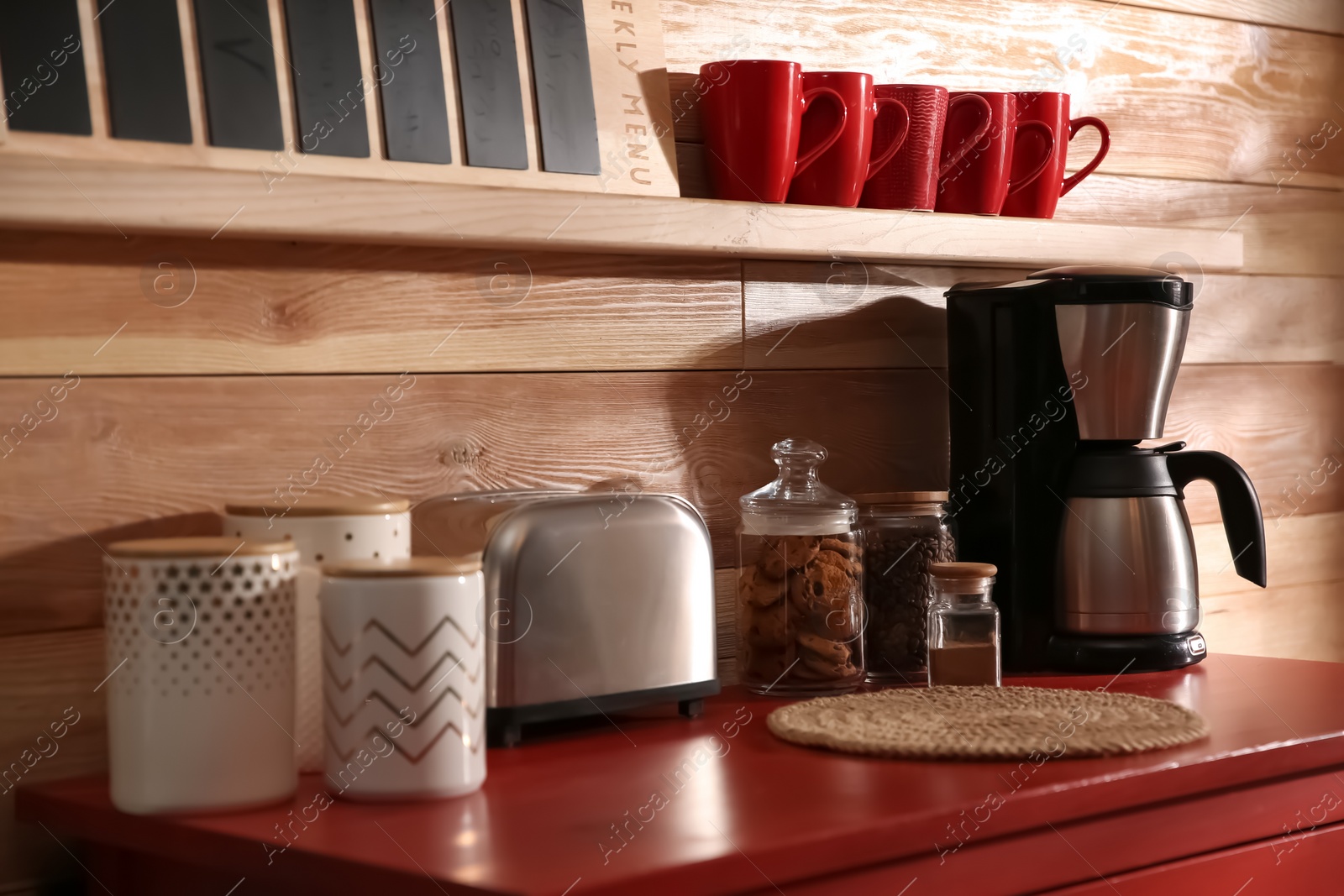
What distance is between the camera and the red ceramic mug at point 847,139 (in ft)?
4.25

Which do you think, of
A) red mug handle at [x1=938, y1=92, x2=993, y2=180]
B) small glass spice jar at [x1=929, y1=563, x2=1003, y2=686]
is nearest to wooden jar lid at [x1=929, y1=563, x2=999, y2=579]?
small glass spice jar at [x1=929, y1=563, x2=1003, y2=686]

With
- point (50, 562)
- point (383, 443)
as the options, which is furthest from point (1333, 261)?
point (50, 562)

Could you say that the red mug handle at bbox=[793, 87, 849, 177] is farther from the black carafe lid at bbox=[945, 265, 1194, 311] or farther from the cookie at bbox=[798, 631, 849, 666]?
the cookie at bbox=[798, 631, 849, 666]

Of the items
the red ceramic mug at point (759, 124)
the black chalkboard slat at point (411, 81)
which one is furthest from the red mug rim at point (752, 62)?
the black chalkboard slat at point (411, 81)

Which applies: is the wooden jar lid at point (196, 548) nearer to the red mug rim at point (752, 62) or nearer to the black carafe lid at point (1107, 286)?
the red mug rim at point (752, 62)

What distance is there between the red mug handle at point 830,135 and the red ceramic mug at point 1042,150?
9.8 inches

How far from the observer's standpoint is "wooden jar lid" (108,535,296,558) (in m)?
0.83

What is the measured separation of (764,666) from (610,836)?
465 mm

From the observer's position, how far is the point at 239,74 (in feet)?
3.37

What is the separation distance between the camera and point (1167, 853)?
95cm

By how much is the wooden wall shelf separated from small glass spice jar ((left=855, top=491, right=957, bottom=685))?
10.0 inches

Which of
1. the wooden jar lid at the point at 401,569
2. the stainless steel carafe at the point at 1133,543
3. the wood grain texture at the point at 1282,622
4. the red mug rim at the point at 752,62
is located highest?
the red mug rim at the point at 752,62

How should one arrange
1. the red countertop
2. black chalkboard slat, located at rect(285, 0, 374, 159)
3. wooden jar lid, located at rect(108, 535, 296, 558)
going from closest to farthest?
the red countertop < wooden jar lid, located at rect(108, 535, 296, 558) < black chalkboard slat, located at rect(285, 0, 374, 159)

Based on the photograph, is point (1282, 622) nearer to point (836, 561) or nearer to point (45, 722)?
point (836, 561)
